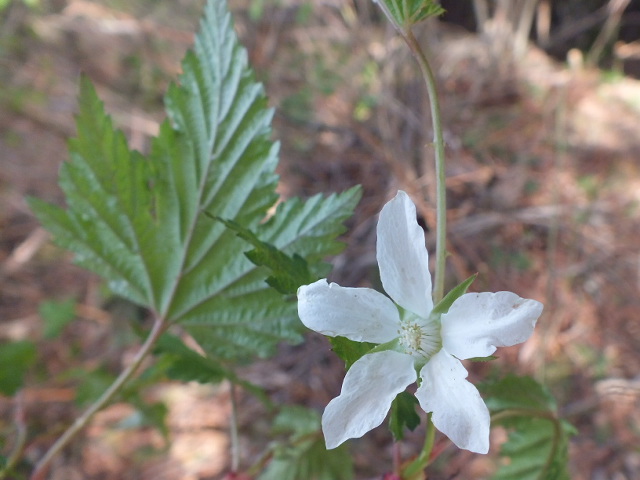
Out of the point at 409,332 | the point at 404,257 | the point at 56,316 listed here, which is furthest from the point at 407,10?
the point at 56,316

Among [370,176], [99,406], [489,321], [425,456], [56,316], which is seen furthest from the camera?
[370,176]

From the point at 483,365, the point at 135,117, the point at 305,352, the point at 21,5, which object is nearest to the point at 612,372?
the point at 483,365

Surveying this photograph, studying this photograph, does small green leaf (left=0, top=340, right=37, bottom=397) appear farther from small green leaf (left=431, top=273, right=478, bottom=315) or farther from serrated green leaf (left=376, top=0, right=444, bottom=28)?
serrated green leaf (left=376, top=0, right=444, bottom=28)

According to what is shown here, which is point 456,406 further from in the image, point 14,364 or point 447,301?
point 14,364

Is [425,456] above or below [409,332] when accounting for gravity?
below

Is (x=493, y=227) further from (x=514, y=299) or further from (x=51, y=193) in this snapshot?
(x=51, y=193)
